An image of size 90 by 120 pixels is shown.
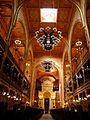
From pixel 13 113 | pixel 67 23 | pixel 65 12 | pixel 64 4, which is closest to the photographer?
pixel 13 113

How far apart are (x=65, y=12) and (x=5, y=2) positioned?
5.81 m

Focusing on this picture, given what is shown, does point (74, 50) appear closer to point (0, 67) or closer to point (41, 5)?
point (41, 5)

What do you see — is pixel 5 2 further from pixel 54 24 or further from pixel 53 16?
pixel 54 24

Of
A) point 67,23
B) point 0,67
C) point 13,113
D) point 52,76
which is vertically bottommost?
point 13,113

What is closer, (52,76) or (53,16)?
(53,16)

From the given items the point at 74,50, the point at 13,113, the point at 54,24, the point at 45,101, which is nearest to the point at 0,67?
the point at 13,113

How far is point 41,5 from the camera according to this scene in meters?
14.6

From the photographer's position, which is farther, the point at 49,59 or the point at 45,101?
the point at 45,101

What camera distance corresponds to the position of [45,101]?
3722 centimetres

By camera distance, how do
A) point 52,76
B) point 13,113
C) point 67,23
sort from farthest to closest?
point 52,76
point 67,23
point 13,113

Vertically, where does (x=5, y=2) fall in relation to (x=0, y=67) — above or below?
above

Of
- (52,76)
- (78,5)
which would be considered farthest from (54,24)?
(52,76)

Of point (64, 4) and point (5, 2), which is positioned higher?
point (64, 4)

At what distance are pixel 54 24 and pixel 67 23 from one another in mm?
1413
